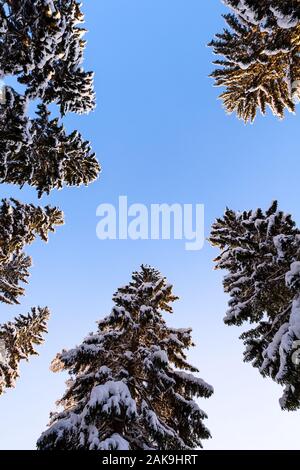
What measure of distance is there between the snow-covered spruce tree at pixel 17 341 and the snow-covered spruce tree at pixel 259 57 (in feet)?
34.4

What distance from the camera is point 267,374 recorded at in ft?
23.8

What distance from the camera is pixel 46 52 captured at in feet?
28.0

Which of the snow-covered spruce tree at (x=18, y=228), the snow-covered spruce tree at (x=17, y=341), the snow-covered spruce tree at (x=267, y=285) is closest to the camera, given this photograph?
the snow-covered spruce tree at (x=267, y=285)

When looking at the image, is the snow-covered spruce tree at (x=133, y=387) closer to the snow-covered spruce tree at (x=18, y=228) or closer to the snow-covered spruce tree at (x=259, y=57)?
the snow-covered spruce tree at (x=18, y=228)

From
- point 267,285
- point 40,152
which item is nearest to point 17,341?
point 40,152

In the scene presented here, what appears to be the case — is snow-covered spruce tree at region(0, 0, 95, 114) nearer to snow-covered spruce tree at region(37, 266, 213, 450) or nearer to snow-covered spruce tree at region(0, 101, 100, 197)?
snow-covered spruce tree at region(0, 101, 100, 197)

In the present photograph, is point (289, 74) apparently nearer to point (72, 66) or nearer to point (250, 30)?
point (250, 30)

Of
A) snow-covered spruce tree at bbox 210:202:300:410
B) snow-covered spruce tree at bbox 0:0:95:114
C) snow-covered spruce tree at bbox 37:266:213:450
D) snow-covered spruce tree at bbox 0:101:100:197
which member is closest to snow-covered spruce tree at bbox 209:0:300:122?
snow-covered spruce tree at bbox 210:202:300:410

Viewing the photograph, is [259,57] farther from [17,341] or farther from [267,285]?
[17,341]

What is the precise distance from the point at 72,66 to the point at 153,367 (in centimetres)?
808

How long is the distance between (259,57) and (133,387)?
8.64 metres

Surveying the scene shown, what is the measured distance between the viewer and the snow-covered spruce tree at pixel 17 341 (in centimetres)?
1289

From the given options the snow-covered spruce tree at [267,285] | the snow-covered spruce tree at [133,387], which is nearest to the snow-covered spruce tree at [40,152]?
the snow-covered spruce tree at [133,387]
